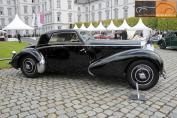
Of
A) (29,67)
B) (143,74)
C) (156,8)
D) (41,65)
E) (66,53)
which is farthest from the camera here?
(156,8)

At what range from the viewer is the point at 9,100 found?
5.29 m

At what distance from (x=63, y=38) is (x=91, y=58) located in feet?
4.03

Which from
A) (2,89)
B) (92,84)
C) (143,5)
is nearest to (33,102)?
(2,89)

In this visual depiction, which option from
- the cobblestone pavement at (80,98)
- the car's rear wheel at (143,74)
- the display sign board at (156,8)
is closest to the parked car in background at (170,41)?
the display sign board at (156,8)

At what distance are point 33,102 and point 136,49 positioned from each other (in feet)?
10.5

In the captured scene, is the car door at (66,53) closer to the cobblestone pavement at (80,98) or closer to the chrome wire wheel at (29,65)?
the cobblestone pavement at (80,98)

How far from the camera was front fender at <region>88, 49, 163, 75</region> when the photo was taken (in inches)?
233

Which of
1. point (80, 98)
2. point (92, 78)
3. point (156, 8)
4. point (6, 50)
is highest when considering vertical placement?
point (156, 8)

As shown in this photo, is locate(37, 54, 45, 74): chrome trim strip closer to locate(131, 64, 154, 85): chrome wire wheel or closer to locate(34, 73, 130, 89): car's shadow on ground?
locate(34, 73, 130, 89): car's shadow on ground

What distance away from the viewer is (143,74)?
5941 millimetres

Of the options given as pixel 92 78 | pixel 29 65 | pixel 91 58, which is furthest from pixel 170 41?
pixel 29 65

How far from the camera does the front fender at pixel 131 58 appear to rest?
5.91 meters

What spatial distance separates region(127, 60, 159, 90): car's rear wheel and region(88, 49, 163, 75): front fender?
0.12 meters

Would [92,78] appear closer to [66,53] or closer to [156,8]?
[66,53]
